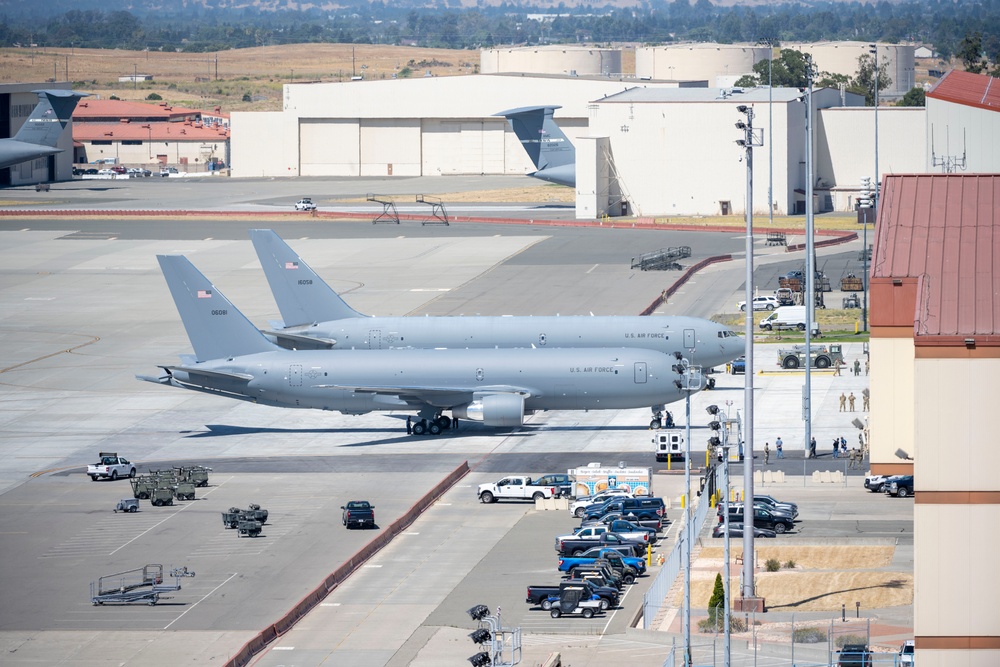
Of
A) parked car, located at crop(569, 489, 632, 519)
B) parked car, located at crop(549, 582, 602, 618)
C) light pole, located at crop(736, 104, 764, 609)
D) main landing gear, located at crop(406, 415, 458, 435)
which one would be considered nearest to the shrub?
light pole, located at crop(736, 104, 764, 609)

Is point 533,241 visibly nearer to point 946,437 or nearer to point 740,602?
point 740,602

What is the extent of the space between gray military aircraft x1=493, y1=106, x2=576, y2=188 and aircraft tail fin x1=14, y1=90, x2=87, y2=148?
56072 mm

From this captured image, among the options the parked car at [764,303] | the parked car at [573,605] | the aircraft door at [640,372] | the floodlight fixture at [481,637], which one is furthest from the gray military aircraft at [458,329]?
the floodlight fixture at [481,637]

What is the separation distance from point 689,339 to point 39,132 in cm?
12991

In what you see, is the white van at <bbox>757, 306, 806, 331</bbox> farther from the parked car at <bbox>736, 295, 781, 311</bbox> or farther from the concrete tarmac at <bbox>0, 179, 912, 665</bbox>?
the parked car at <bbox>736, 295, 781, 311</bbox>

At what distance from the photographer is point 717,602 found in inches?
2071

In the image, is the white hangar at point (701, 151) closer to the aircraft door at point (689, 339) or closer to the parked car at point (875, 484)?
the aircraft door at point (689, 339)

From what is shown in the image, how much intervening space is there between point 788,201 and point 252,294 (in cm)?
6391

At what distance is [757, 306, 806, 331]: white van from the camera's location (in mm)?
111125

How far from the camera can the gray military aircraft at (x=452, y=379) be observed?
8125 cm

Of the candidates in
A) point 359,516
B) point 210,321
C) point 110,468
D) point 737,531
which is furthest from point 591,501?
point 210,321

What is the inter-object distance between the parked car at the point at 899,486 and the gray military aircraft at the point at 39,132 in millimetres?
146756


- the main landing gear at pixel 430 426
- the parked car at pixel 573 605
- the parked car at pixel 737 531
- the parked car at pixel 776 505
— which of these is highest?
the main landing gear at pixel 430 426

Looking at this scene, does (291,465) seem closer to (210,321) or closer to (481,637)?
(210,321)
